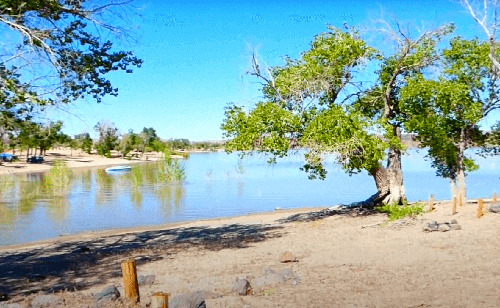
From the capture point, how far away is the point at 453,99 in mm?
18562

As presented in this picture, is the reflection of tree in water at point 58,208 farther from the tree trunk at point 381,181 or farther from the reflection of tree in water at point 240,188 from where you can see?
the tree trunk at point 381,181

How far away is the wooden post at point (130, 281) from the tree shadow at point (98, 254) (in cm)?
234

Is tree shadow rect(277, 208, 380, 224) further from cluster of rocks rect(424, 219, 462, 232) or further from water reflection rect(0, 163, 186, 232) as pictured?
water reflection rect(0, 163, 186, 232)

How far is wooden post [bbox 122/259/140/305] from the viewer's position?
24.6ft

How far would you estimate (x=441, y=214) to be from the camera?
57.8ft

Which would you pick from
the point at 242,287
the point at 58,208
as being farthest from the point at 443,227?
the point at 58,208

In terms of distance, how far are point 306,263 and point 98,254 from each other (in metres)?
6.28

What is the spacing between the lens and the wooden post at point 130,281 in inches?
295

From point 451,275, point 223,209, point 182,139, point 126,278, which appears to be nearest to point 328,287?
point 451,275

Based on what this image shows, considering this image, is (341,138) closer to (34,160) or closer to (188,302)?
(188,302)

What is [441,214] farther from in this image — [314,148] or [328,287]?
[328,287]

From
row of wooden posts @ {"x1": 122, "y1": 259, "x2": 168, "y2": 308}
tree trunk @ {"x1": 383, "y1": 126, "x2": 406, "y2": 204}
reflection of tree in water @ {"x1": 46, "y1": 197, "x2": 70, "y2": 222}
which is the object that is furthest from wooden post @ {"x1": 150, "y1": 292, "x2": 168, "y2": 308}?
reflection of tree in water @ {"x1": 46, "y1": 197, "x2": 70, "y2": 222}

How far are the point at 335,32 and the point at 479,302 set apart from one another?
1329cm

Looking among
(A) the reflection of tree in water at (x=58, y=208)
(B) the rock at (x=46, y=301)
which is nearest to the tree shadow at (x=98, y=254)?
(B) the rock at (x=46, y=301)
